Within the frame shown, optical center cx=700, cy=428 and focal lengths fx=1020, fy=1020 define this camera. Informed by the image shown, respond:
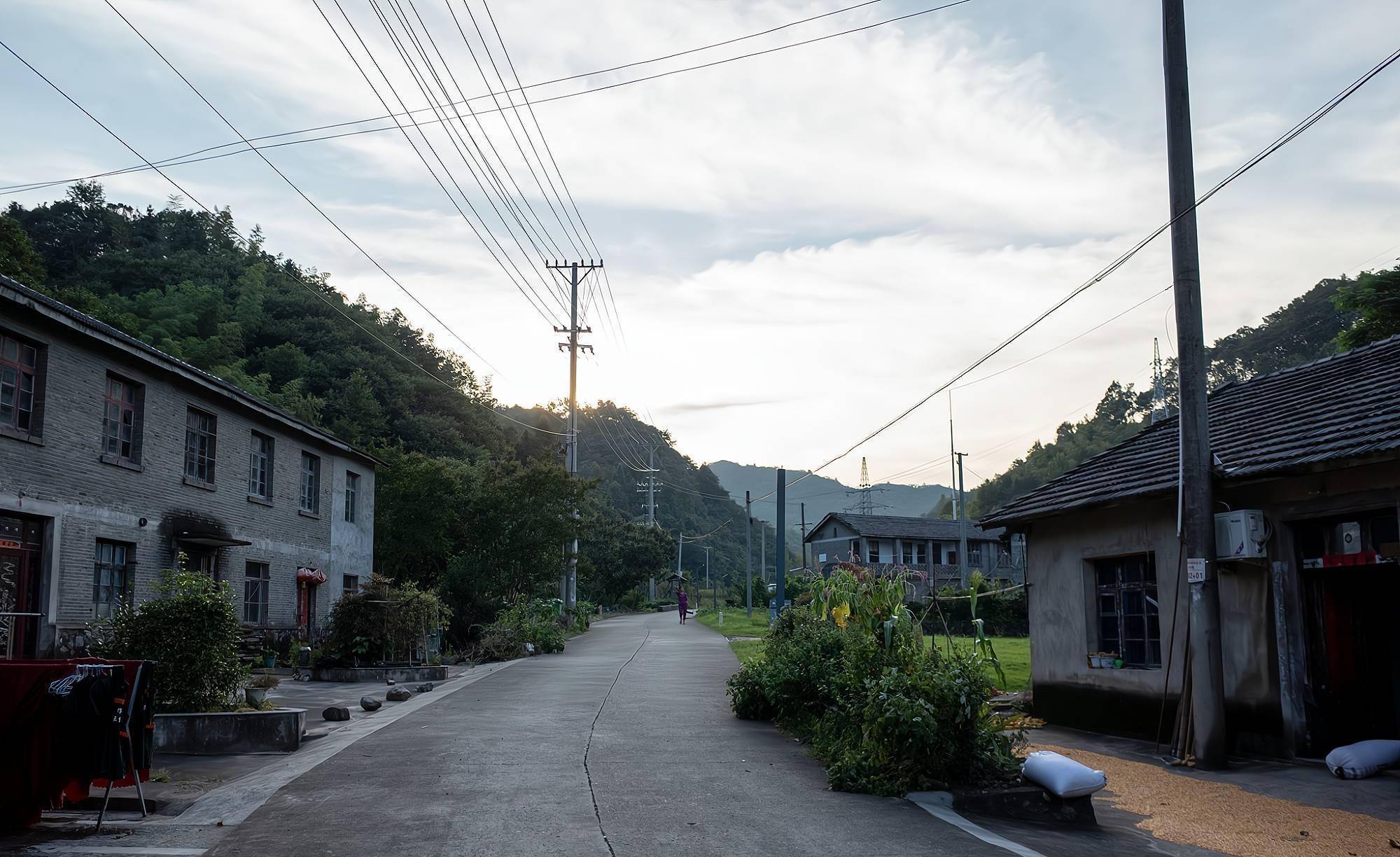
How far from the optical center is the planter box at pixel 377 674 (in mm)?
20734

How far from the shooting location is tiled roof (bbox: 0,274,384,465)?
48.7 ft

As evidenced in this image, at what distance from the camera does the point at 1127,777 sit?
1049 centimetres

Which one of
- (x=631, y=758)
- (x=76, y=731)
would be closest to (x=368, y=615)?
(x=631, y=758)

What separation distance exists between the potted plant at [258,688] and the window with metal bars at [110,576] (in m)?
2.58

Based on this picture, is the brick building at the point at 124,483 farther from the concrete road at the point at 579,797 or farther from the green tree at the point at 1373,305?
the green tree at the point at 1373,305

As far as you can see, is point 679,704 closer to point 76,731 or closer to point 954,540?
point 76,731

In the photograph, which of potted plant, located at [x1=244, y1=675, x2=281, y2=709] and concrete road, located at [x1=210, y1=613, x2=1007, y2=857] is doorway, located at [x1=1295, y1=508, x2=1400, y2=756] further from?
potted plant, located at [x1=244, y1=675, x2=281, y2=709]

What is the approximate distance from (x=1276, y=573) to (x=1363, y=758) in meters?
2.06

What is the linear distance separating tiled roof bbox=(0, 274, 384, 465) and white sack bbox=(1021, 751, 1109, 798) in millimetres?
14646

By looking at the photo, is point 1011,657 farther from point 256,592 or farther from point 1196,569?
point 256,592

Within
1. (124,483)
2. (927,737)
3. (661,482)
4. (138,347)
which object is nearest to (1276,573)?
(927,737)

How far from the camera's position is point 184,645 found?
1240cm

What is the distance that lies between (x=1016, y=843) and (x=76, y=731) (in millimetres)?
7072

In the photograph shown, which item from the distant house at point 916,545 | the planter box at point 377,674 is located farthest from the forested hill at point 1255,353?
the planter box at point 377,674
